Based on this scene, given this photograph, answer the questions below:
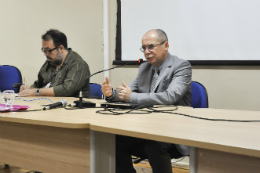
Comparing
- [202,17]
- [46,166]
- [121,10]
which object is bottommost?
[46,166]

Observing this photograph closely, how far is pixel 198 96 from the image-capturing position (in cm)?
168

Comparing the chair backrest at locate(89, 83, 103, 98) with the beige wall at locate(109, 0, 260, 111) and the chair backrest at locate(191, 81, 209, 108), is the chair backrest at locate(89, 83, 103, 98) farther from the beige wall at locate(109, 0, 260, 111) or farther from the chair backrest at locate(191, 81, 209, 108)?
the beige wall at locate(109, 0, 260, 111)

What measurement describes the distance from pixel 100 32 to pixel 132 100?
170 cm

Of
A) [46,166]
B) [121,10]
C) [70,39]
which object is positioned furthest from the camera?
[70,39]

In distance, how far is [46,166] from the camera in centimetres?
106

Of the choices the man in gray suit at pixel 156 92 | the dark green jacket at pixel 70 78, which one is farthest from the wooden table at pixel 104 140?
the dark green jacket at pixel 70 78

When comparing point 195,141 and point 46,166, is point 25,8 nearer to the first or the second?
point 46,166

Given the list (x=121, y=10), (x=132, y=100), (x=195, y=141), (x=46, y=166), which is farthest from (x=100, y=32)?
(x=195, y=141)

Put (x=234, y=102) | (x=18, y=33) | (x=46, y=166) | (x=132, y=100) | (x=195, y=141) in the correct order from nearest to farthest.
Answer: (x=195, y=141) → (x=46, y=166) → (x=132, y=100) → (x=234, y=102) → (x=18, y=33)

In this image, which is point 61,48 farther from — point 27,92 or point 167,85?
point 167,85

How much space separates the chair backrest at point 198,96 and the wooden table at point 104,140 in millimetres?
619

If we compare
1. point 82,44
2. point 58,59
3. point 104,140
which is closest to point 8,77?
point 58,59

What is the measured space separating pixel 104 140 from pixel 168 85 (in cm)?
85

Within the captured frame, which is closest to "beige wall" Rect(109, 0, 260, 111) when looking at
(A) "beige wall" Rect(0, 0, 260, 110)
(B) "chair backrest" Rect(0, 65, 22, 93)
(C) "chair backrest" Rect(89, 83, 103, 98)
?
(A) "beige wall" Rect(0, 0, 260, 110)
